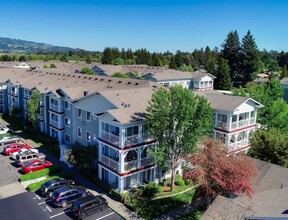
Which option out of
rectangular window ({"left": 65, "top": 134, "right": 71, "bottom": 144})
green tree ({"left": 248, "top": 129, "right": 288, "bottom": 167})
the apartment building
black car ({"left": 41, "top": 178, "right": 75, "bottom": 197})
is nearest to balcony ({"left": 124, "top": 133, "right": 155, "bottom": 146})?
the apartment building

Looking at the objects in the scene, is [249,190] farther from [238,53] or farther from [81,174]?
[238,53]

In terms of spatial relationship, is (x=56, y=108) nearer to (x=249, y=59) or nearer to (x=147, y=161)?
(x=147, y=161)

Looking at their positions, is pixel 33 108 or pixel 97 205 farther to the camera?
pixel 33 108

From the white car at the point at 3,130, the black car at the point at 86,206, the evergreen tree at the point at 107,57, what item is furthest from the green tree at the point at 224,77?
the black car at the point at 86,206

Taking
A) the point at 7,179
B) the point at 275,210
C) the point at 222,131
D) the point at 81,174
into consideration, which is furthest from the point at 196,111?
the point at 7,179

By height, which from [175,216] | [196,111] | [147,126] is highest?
[196,111]

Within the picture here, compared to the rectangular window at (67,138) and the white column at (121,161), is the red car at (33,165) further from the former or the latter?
the white column at (121,161)

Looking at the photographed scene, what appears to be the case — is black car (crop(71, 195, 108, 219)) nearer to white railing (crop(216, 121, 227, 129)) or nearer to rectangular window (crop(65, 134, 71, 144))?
rectangular window (crop(65, 134, 71, 144))
